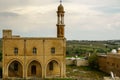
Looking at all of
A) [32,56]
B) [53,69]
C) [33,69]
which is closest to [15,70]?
[33,69]

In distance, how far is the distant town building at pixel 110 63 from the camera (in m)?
42.7

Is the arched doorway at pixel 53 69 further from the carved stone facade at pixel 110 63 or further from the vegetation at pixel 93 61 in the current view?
the vegetation at pixel 93 61

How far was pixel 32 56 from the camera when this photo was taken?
127 feet

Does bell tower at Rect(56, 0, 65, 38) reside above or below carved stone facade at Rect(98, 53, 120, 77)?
above

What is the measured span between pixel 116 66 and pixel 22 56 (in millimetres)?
13829

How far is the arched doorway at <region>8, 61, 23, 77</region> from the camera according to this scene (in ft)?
128

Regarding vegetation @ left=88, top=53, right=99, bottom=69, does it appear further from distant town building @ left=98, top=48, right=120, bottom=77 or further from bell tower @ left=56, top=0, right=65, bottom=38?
bell tower @ left=56, top=0, right=65, bottom=38

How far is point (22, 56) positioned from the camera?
38594 mm

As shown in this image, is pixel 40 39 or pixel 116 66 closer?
pixel 40 39

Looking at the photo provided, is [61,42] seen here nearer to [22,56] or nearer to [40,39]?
[40,39]

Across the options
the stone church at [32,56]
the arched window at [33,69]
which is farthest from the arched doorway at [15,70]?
the arched window at [33,69]

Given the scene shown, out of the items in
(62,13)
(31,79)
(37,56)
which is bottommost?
(31,79)

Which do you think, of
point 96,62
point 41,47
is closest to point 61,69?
point 41,47

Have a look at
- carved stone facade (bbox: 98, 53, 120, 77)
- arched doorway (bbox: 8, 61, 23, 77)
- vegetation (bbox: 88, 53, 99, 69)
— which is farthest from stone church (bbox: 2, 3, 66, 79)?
vegetation (bbox: 88, 53, 99, 69)
